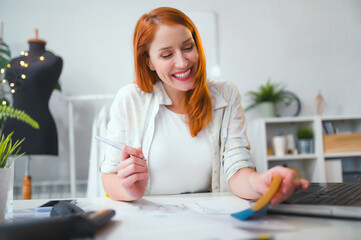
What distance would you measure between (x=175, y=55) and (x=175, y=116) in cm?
23

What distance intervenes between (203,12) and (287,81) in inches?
38.7

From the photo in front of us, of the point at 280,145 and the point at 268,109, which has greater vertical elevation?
the point at 268,109

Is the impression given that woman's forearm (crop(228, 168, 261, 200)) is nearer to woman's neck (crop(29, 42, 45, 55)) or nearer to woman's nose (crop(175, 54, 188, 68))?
A: woman's nose (crop(175, 54, 188, 68))

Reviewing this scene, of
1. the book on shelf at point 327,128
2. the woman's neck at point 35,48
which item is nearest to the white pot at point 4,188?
the woman's neck at point 35,48

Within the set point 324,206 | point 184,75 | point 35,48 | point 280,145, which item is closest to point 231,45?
point 280,145

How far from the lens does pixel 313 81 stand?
2.77 meters

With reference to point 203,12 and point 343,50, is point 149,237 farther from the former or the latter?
point 343,50

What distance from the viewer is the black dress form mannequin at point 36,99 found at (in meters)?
1.77

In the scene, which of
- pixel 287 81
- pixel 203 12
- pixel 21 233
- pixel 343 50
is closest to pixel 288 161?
pixel 287 81

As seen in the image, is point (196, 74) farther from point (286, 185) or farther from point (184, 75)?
point (286, 185)

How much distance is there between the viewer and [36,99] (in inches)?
72.0

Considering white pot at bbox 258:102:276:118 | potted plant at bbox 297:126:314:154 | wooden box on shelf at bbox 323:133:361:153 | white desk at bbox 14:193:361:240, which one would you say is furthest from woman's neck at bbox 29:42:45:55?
wooden box on shelf at bbox 323:133:361:153

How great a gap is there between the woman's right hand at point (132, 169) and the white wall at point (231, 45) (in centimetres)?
189

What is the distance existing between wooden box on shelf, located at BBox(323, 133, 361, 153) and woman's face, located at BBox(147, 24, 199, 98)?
1.82m
